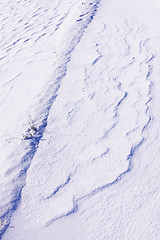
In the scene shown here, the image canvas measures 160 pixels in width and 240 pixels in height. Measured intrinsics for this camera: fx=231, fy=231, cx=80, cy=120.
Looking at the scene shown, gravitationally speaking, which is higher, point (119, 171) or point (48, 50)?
point (48, 50)

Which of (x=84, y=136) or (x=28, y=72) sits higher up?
(x=28, y=72)

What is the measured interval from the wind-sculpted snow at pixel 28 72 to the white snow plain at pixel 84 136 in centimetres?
1

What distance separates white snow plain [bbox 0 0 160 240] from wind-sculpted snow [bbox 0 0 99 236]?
0.04 feet

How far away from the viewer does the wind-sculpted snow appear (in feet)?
6.75

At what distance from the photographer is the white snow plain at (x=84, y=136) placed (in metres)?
1.63

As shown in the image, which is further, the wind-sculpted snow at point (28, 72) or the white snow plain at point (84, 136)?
the wind-sculpted snow at point (28, 72)

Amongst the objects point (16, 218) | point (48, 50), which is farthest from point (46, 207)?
Result: point (48, 50)

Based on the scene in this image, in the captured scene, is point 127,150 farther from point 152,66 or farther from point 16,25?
point 16,25

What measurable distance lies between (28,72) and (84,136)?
1831 mm

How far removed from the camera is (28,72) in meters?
3.60

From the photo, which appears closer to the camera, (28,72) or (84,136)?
(84,136)

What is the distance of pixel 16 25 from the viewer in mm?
5777

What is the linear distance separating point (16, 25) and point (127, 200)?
17.8 feet

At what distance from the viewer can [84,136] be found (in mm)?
2248
